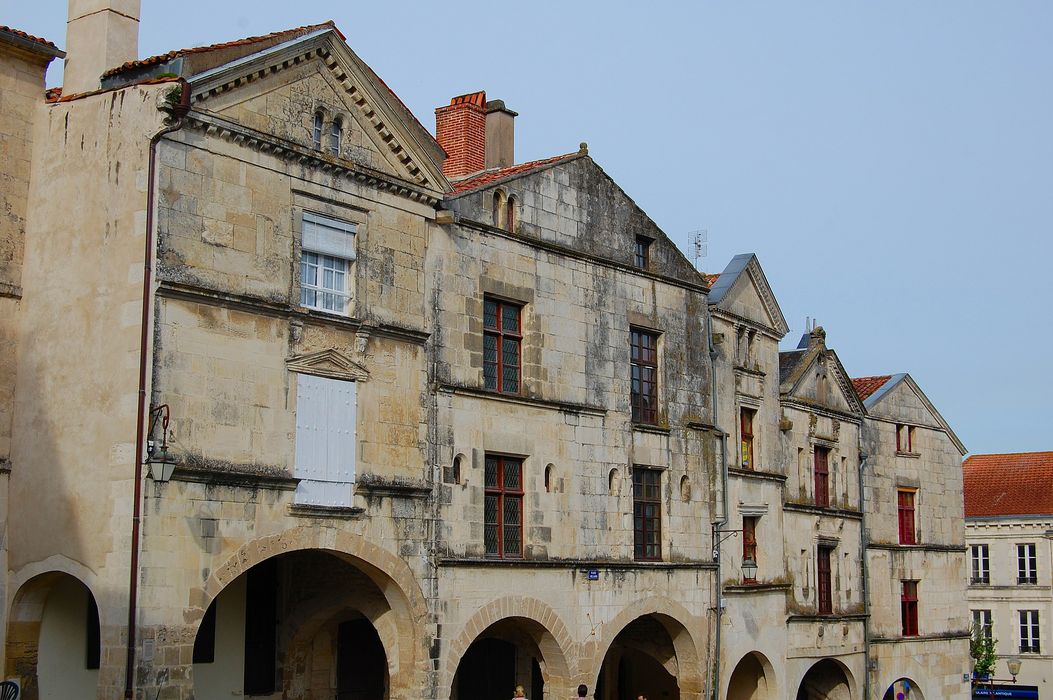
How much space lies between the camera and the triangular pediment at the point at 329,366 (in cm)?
2003

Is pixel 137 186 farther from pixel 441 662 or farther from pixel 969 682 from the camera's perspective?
pixel 969 682

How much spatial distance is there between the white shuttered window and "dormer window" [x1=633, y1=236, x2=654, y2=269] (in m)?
8.24

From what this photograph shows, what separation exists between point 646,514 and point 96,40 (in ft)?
41.7

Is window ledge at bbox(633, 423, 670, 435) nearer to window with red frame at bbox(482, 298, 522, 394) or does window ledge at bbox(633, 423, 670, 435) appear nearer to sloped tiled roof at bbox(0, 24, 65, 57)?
window with red frame at bbox(482, 298, 522, 394)

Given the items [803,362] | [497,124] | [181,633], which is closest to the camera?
[181,633]

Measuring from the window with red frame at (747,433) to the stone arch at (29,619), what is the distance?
14.8 metres

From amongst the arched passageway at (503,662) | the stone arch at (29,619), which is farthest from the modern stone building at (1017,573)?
the stone arch at (29,619)

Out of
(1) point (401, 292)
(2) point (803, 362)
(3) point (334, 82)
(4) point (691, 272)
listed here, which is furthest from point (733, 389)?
(3) point (334, 82)

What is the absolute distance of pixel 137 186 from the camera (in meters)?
18.5

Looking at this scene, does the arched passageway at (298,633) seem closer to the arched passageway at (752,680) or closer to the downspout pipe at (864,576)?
the arched passageway at (752,680)

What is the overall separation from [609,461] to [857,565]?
40.8 ft

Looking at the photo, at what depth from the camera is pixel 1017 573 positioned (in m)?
54.3

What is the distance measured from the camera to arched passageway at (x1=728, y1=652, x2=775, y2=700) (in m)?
30.3

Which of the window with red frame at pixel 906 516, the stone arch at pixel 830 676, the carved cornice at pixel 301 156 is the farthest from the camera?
the window with red frame at pixel 906 516
